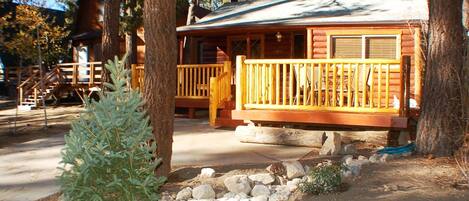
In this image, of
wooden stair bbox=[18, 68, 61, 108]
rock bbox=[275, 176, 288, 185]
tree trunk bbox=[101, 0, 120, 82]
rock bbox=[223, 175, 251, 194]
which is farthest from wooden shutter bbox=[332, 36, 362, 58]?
wooden stair bbox=[18, 68, 61, 108]

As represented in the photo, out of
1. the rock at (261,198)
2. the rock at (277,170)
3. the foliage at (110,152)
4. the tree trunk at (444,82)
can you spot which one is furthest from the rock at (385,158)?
the foliage at (110,152)

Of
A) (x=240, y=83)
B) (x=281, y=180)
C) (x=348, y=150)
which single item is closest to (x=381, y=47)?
(x=240, y=83)

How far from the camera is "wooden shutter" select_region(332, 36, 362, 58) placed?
1475 centimetres

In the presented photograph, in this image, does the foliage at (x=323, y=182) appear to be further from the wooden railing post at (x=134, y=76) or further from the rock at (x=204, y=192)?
the wooden railing post at (x=134, y=76)

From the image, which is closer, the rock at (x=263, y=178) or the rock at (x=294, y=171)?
the rock at (x=263, y=178)

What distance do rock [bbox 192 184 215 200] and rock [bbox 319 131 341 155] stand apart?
3159 mm

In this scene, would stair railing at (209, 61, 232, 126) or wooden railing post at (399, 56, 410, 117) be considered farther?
stair railing at (209, 61, 232, 126)

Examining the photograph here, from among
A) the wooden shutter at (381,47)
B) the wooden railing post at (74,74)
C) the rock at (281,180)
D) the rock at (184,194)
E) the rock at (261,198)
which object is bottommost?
the rock at (184,194)

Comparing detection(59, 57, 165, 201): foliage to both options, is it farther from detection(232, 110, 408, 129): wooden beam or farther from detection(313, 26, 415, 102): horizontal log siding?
detection(313, 26, 415, 102): horizontal log siding

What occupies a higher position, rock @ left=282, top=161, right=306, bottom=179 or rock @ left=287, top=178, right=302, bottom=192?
rock @ left=282, top=161, right=306, bottom=179

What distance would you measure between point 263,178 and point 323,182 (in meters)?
1.07

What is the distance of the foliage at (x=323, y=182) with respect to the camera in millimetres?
5680

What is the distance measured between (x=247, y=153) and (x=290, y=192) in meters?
3.29

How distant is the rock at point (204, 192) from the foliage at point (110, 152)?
75.2 inches
